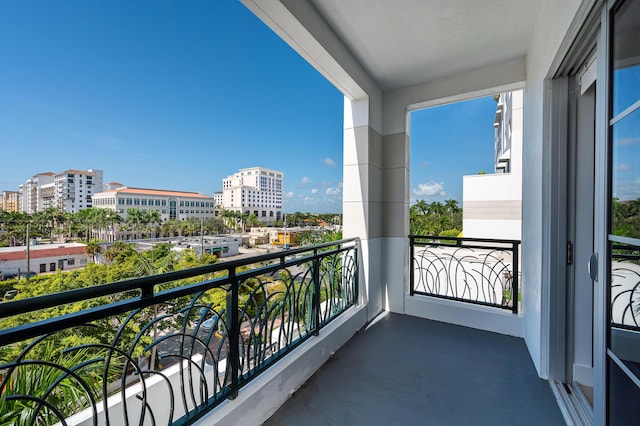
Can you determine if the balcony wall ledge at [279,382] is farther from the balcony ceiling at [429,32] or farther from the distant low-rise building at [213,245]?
the distant low-rise building at [213,245]

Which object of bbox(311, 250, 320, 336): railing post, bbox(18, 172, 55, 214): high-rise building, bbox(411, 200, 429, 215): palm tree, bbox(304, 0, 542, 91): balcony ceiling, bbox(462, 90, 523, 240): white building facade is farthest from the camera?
bbox(411, 200, 429, 215): palm tree

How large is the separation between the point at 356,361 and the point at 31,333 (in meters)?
1.92

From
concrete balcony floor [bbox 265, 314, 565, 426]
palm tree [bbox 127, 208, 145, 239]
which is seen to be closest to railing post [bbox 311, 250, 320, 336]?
concrete balcony floor [bbox 265, 314, 565, 426]

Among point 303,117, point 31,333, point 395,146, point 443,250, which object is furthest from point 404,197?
point 303,117

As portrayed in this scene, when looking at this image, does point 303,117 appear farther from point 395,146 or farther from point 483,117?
point 395,146

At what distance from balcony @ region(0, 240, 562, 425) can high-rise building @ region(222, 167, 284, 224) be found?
3.31 meters

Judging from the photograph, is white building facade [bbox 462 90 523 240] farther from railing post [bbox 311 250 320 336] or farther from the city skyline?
railing post [bbox 311 250 320 336]

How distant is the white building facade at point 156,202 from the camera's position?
4289 mm

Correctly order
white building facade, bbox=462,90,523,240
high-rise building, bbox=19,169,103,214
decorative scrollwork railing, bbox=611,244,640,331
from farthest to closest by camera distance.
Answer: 1. white building facade, bbox=462,90,523,240
2. high-rise building, bbox=19,169,103,214
3. decorative scrollwork railing, bbox=611,244,640,331

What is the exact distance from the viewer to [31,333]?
67 cm

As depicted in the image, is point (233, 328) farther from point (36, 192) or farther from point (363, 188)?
point (36, 192)

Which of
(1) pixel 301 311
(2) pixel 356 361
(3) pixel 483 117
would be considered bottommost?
(2) pixel 356 361

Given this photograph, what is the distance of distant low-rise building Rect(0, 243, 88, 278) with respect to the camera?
2724 mm

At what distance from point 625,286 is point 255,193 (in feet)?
18.8
